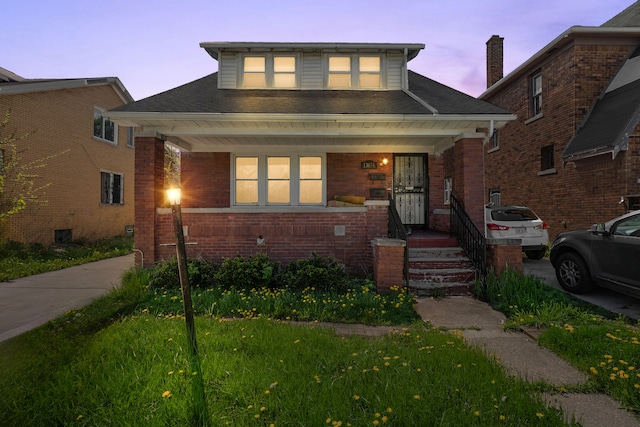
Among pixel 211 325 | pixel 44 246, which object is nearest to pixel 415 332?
pixel 211 325

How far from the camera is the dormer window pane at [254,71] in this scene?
9508 mm

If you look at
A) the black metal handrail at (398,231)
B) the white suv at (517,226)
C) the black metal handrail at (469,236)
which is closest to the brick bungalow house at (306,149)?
the black metal handrail at (398,231)

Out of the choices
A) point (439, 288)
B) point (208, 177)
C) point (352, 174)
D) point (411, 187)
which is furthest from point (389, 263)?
point (208, 177)

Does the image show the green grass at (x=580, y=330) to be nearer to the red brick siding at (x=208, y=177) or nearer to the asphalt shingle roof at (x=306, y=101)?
the asphalt shingle roof at (x=306, y=101)

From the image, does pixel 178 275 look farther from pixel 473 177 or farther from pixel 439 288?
pixel 473 177

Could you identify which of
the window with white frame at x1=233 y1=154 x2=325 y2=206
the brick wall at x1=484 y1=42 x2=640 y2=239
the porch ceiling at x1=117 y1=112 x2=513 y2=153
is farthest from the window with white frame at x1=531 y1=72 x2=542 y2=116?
the window with white frame at x1=233 y1=154 x2=325 y2=206

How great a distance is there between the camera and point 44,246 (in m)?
11.8

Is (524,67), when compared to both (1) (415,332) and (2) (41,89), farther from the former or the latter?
(2) (41,89)

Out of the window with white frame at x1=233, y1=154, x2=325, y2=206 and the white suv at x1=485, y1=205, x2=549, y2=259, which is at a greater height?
the window with white frame at x1=233, y1=154, x2=325, y2=206

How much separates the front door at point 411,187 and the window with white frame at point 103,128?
13429 mm

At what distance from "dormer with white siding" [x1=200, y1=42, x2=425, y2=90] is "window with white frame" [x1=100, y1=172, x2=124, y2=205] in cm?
990

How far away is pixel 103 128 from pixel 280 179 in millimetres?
11653

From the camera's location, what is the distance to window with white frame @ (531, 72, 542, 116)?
13.3m

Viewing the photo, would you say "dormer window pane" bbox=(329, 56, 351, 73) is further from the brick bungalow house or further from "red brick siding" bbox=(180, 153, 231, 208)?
"red brick siding" bbox=(180, 153, 231, 208)
